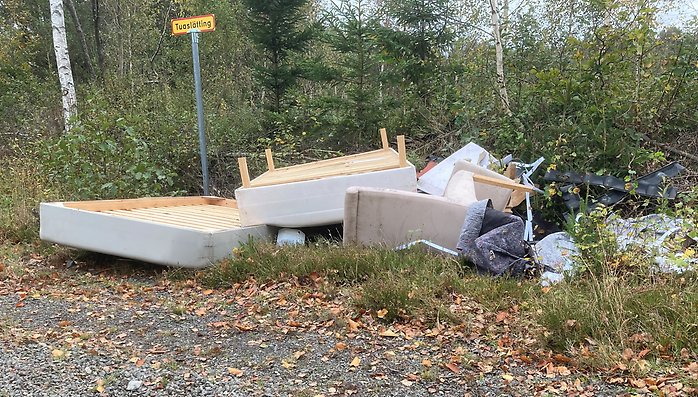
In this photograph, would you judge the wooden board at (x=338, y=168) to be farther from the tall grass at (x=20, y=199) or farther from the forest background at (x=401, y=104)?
the tall grass at (x=20, y=199)

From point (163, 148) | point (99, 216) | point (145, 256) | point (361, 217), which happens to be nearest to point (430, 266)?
point (361, 217)

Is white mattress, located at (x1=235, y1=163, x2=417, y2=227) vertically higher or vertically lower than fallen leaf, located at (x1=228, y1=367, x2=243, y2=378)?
higher

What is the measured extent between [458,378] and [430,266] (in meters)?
1.42

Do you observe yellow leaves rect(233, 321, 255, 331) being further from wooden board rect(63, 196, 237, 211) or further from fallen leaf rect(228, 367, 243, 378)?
wooden board rect(63, 196, 237, 211)

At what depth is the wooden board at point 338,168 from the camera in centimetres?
516

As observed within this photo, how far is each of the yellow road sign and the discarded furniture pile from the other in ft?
5.02

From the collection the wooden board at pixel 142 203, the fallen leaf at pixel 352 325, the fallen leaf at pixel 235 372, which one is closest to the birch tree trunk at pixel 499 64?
the wooden board at pixel 142 203

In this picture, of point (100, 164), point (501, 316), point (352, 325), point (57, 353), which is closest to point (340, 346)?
point (352, 325)

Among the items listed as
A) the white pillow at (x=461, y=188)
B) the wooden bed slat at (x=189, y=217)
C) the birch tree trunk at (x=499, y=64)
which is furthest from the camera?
the birch tree trunk at (x=499, y=64)

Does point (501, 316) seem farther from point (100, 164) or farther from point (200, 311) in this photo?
point (100, 164)

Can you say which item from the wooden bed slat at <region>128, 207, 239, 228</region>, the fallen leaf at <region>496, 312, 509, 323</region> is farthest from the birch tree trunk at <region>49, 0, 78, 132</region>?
the fallen leaf at <region>496, 312, 509, 323</region>

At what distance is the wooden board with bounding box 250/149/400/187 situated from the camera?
5160 millimetres

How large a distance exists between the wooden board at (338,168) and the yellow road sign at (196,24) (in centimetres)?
168

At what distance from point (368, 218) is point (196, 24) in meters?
2.89
